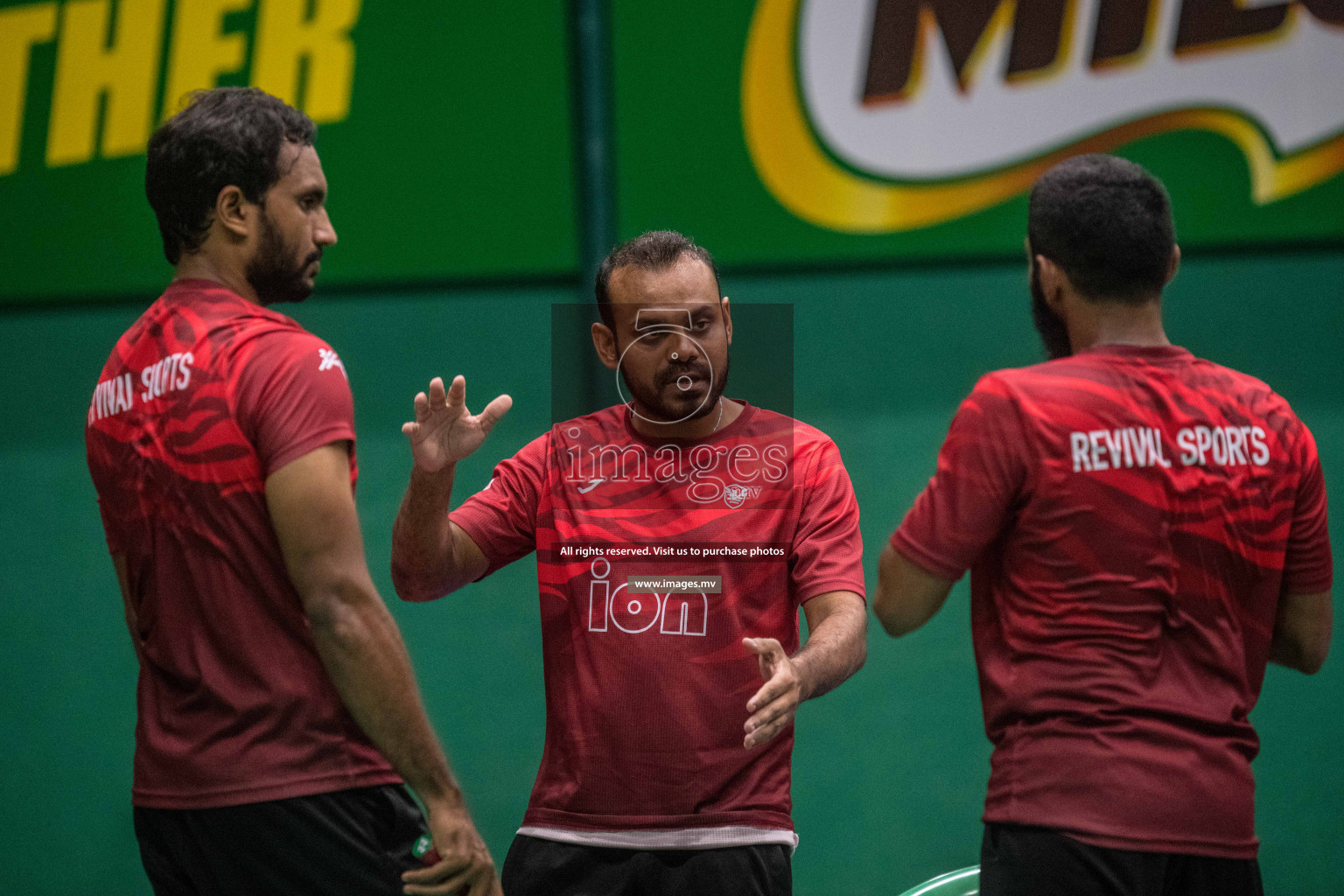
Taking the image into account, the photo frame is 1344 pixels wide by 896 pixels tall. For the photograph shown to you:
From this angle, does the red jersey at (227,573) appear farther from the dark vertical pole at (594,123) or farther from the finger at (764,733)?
the dark vertical pole at (594,123)

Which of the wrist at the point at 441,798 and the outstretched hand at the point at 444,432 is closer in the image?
the wrist at the point at 441,798

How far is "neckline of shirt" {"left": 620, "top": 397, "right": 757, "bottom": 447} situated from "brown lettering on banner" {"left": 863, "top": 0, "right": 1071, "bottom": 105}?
2.00 m

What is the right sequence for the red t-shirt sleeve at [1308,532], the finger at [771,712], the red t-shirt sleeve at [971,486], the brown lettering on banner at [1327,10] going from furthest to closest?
the brown lettering on banner at [1327,10], the red t-shirt sleeve at [1308,532], the red t-shirt sleeve at [971,486], the finger at [771,712]

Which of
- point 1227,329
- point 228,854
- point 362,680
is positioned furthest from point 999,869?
point 1227,329

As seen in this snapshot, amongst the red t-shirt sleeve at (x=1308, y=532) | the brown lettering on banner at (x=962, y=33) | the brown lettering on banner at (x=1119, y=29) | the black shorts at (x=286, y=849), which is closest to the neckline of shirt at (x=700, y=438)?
the black shorts at (x=286, y=849)

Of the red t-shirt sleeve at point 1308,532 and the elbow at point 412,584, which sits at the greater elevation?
the red t-shirt sleeve at point 1308,532

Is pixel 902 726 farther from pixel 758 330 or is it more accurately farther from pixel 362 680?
pixel 362 680

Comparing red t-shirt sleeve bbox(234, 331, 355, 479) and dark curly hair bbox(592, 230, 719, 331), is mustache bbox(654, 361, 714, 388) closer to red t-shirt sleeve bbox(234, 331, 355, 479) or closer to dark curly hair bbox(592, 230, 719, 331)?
dark curly hair bbox(592, 230, 719, 331)

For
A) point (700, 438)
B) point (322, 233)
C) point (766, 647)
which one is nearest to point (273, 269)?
point (322, 233)

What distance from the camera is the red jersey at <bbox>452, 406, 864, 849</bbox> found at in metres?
1.93

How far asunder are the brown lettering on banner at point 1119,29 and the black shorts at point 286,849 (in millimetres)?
3228

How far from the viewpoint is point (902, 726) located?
3771mm

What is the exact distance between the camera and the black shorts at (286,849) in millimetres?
1693

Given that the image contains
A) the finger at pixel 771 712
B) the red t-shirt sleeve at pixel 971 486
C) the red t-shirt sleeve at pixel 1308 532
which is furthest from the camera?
the red t-shirt sleeve at pixel 1308 532
